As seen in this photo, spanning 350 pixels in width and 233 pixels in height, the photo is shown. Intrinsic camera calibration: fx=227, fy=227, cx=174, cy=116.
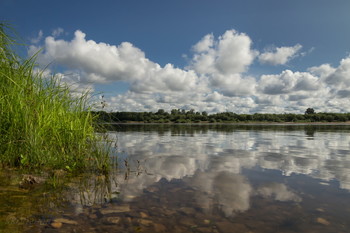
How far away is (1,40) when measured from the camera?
636cm

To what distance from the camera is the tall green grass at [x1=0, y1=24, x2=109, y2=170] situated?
5.73 m

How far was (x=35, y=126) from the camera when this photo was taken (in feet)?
18.6

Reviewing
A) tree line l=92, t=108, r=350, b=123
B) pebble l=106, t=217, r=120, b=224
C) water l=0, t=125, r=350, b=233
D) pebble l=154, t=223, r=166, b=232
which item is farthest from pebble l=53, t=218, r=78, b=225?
tree line l=92, t=108, r=350, b=123

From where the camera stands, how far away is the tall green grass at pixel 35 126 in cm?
573

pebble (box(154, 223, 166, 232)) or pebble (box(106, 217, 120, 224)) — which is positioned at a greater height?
pebble (box(106, 217, 120, 224))

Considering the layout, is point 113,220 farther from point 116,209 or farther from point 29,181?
point 29,181

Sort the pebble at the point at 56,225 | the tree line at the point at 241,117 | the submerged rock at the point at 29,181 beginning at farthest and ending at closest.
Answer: the tree line at the point at 241,117
the submerged rock at the point at 29,181
the pebble at the point at 56,225

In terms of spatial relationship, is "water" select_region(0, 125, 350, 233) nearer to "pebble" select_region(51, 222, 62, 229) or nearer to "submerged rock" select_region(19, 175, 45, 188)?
"pebble" select_region(51, 222, 62, 229)

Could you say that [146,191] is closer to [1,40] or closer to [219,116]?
[1,40]

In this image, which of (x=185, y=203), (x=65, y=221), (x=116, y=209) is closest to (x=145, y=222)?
(x=116, y=209)

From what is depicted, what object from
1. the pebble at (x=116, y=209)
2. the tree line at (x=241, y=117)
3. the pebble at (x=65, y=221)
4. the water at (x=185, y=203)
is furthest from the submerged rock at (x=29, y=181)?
the tree line at (x=241, y=117)

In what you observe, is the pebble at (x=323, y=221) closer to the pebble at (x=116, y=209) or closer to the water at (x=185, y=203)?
the water at (x=185, y=203)

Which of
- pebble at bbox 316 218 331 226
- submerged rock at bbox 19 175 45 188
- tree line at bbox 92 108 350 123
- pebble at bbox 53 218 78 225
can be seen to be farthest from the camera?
tree line at bbox 92 108 350 123

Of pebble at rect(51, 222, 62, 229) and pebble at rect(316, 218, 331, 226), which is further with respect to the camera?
pebble at rect(316, 218, 331, 226)
